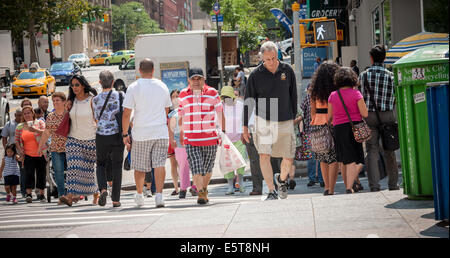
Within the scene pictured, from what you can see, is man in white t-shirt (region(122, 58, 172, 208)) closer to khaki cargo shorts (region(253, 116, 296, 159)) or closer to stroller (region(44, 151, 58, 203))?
khaki cargo shorts (region(253, 116, 296, 159))

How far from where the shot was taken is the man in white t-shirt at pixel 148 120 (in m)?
9.53

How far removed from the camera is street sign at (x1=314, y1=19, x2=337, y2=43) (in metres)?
20.2

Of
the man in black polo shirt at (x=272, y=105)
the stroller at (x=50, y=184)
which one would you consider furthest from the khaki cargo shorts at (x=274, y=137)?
the stroller at (x=50, y=184)

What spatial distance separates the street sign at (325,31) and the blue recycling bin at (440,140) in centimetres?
1427

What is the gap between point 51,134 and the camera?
38.1 feet

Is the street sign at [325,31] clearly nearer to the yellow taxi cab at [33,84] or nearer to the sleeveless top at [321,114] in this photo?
the sleeveless top at [321,114]

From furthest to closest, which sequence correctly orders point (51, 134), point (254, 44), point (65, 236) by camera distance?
point (254, 44) → point (51, 134) → point (65, 236)

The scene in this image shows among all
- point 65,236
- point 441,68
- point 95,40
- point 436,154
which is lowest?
point 65,236

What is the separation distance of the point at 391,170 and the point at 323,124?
1.10 metres

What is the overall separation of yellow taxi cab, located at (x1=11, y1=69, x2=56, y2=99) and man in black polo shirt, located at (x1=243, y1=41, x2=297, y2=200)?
31.9 metres

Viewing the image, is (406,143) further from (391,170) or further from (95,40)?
(95,40)

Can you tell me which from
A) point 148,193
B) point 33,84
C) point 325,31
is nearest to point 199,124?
point 148,193

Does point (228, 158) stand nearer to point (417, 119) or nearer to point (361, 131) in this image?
point (361, 131)

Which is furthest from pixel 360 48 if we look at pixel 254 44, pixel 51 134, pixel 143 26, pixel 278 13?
pixel 143 26
